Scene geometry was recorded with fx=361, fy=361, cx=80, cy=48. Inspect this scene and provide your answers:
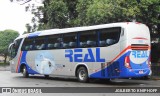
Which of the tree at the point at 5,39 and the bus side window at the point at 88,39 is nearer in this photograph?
the bus side window at the point at 88,39

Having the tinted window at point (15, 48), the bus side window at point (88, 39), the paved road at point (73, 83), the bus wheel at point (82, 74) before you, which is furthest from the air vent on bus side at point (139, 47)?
the tinted window at point (15, 48)

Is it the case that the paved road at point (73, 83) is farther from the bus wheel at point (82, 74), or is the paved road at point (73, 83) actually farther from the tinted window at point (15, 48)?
the tinted window at point (15, 48)

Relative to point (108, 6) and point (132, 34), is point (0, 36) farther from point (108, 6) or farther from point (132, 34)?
point (132, 34)

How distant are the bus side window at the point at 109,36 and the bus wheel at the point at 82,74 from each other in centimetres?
212

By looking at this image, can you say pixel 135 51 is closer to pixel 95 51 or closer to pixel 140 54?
pixel 140 54

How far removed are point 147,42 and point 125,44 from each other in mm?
1743

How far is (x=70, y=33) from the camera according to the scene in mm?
21625

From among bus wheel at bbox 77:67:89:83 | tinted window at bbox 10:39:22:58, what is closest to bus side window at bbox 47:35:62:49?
bus wheel at bbox 77:67:89:83

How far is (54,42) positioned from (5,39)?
7514cm

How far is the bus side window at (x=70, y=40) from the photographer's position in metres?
21.2

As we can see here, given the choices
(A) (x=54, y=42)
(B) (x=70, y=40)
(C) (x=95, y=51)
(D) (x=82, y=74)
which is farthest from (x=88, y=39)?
(A) (x=54, y=42)

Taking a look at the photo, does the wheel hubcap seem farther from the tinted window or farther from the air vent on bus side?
the tinted window

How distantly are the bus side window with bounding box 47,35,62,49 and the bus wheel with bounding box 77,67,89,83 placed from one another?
2.34m

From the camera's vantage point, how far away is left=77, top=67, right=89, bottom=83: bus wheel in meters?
20.7
